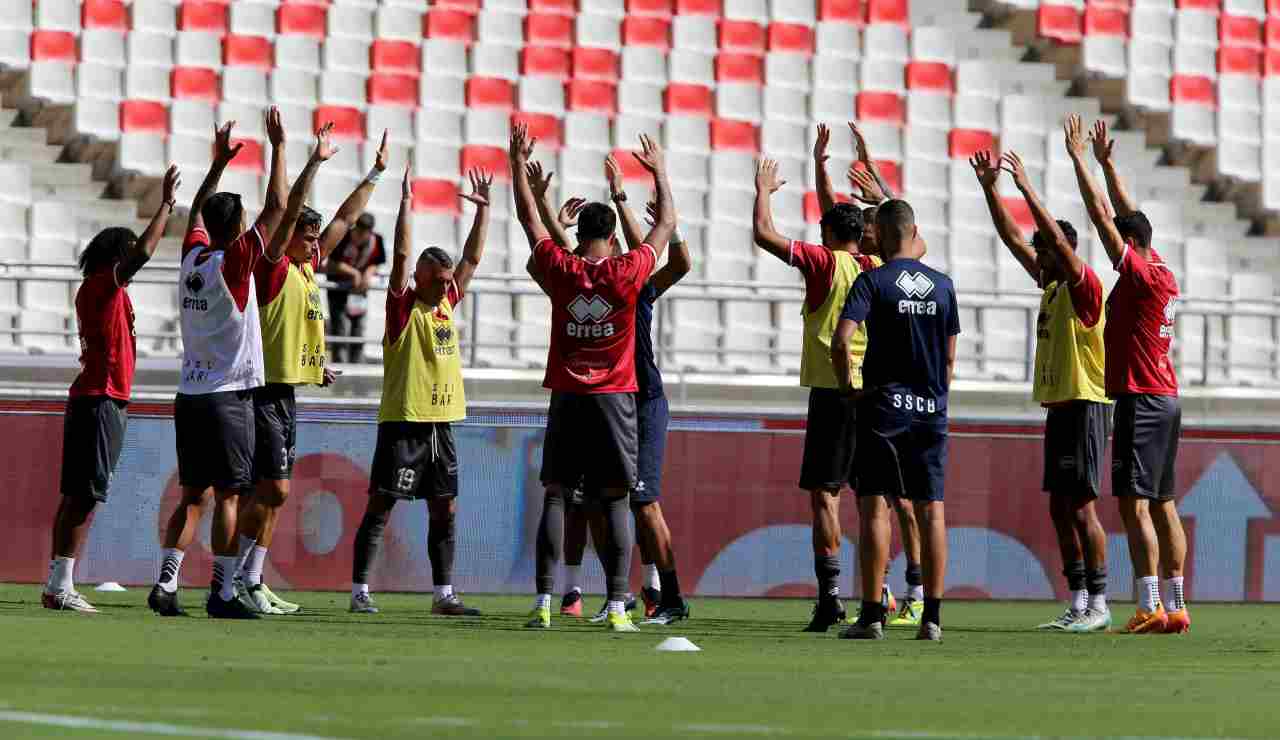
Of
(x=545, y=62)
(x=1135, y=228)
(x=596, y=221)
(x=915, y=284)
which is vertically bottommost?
(x=915, y=284)

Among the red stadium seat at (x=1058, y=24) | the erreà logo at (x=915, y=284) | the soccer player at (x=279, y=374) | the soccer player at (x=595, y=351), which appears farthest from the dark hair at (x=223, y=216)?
the red stadium seat at (x=1058, y=24)

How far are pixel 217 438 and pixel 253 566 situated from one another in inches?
52.8

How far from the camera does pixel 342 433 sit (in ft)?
44.4

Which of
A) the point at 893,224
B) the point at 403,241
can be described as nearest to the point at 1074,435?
the point at 893,224

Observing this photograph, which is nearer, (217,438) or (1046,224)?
(1046,224)

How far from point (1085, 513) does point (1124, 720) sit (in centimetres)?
504

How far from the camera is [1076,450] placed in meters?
10.6

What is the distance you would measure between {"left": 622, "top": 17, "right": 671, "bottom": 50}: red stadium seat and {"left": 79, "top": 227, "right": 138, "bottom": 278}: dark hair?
10.6 metres

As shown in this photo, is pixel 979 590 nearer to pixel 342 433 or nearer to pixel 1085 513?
pixel 1085 513

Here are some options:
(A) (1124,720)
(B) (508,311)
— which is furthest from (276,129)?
(B) (508,311)

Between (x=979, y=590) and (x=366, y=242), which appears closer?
(x=979, y=590)

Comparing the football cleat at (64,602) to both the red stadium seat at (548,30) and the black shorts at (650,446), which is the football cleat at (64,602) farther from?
the red stadium seat at (548,30)

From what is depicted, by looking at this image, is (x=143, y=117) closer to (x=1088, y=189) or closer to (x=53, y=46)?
(x=53, y=46)

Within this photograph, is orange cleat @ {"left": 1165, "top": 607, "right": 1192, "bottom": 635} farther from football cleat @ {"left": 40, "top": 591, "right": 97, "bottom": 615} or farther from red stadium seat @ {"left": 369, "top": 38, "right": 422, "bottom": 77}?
red stadium seat @ {"left": 369, "top": 38, "right": 422, "bottom": 77}
